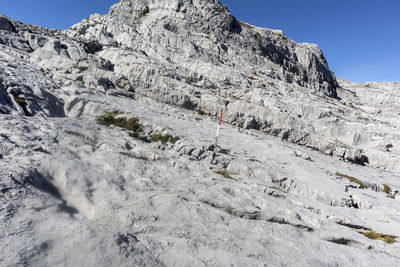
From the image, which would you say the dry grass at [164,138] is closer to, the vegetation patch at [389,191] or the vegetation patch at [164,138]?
the vegetation patch at [164,138]

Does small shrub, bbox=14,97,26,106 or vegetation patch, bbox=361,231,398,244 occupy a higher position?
small shrub, bbox=14,97,26,106

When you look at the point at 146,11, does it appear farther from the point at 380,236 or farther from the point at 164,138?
the point at 380,236

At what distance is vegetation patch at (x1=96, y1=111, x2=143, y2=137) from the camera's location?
48.7ft

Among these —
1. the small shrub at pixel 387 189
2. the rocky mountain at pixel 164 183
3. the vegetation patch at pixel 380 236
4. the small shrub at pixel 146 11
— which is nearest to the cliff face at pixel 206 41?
the small shrub at pixel 146 11

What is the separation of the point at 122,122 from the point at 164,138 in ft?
11.0

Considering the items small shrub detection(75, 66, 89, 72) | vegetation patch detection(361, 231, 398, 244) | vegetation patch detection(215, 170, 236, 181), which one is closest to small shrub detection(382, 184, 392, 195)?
vegetation patch detection(361, 231, 398, 244)

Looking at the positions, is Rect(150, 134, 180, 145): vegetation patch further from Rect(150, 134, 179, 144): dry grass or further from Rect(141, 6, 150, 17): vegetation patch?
Rect(141, 6, 150, 17): vegetation patch

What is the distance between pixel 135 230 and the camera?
21.0ft

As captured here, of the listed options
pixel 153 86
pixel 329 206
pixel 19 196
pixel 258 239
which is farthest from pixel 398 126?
pixel 19 196

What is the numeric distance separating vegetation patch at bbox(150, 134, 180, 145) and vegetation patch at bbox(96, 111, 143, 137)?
123 cm

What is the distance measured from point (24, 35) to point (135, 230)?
144ft

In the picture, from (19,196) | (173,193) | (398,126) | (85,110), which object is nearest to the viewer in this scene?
(19,196)

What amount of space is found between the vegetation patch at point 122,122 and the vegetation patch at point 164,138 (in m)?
1.23

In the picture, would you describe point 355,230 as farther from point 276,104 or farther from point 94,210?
point 276,104
